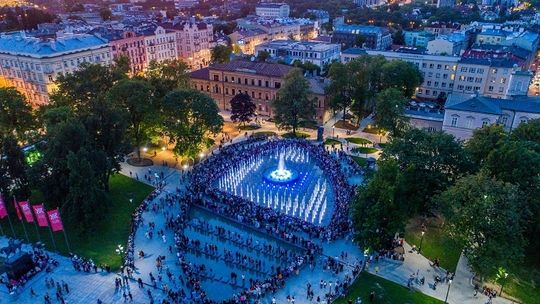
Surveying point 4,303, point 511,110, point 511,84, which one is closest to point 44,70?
point 4,303

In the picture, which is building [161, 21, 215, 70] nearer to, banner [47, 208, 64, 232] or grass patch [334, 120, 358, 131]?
grass patch [334, 120, 358, 131]

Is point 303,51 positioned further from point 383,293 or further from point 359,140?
point 383,293

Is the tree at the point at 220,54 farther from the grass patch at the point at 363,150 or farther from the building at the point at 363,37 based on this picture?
the grass patch at the point at 363,150

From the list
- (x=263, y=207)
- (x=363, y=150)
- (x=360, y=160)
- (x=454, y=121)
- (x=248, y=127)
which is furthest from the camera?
(x=248, y=127)

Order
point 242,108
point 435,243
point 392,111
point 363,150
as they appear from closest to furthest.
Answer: point 435,243
point 392,111
point 363,150
point 242,108

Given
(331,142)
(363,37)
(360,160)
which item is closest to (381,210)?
(360,160)

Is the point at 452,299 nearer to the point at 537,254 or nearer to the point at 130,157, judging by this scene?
the point at 537,254

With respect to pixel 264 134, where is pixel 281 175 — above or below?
above
